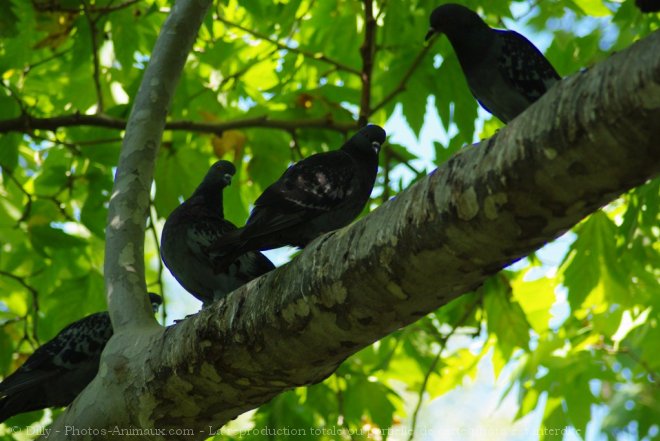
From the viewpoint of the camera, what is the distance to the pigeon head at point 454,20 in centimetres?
521

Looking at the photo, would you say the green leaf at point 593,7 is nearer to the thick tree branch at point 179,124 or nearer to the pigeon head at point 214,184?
the thick tree branch at point 179,124

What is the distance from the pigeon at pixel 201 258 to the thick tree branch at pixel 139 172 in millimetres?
512

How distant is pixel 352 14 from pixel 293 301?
15.5 feet

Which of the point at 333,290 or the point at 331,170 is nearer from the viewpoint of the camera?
the point at 333,290

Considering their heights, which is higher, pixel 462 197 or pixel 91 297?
pixel 91 297

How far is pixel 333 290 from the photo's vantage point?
9.71 ft

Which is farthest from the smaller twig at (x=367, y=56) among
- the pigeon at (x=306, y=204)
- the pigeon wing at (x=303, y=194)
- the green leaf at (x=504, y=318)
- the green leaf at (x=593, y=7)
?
the green leaf at (x=593, y=7)

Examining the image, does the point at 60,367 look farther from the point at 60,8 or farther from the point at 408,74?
the point at 408,74

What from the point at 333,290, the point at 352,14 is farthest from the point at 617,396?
the point at 333,290

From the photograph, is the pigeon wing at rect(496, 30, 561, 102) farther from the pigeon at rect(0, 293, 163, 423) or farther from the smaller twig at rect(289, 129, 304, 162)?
the pigeon at rect(0, 293, 163, 423)

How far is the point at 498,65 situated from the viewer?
5.02 meters

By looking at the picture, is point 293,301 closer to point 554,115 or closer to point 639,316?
point 554,115

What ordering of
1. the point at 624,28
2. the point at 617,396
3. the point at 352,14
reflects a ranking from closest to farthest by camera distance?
the point at 624,28 → the point at 352,14 → the point at 617,396

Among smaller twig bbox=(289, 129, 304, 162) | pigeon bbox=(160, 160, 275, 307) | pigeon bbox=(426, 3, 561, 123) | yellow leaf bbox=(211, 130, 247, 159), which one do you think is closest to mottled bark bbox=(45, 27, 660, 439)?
pigeon bbox=(160, 160, 275, 307)
